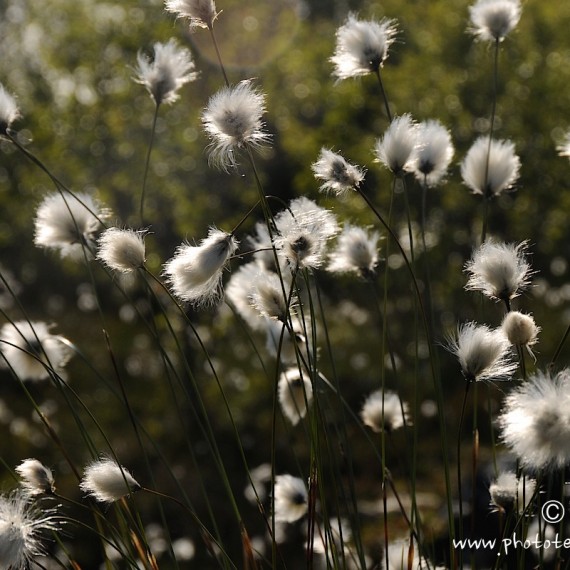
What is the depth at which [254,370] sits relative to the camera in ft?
31.1

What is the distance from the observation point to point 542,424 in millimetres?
1187

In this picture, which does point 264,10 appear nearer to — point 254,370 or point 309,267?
point 254,370

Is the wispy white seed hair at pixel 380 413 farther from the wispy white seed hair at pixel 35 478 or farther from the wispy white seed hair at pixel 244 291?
the wispy white seed hair at pixel 35 478

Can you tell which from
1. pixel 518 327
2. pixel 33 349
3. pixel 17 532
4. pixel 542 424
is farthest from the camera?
pixel 33 349

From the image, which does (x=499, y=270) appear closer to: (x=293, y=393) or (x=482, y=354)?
(x=482, y=354)

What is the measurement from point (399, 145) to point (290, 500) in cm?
92

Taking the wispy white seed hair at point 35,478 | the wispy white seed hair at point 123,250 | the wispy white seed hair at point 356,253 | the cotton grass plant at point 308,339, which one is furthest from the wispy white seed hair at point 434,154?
the wispy white seed hair at point 35,478

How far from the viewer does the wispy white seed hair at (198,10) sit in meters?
1.81

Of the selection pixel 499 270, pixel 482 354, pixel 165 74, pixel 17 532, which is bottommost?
pixel 17 532

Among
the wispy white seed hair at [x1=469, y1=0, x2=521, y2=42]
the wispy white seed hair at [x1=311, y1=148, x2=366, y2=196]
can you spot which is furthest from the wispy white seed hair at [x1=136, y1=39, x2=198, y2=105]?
the wispy white seed hair at [x1=469, y1=0, x2=521, y2=42]

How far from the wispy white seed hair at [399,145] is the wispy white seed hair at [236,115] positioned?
0.30 m

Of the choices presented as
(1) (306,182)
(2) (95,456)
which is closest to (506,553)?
(2) (95,456)

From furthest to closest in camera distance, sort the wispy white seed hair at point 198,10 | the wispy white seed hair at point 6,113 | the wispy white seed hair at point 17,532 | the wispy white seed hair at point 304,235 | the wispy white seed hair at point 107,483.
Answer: the wispy white seed hair at point 6,113 → the wispy white seed hair at point 198,10 → the wispy white seed hair at point 304,235 → the wispy white seed hair at point 107,483 → the wispy white seed hair at point 17,532

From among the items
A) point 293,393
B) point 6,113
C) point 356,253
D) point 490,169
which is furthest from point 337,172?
point 6,113
